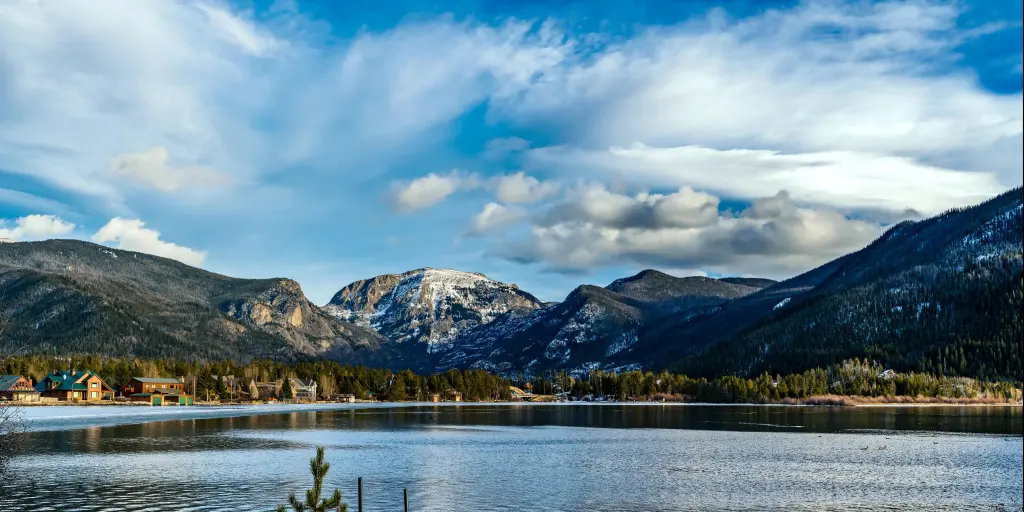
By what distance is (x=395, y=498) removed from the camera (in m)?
55.9

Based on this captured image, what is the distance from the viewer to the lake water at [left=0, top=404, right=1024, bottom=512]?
55.1 meters

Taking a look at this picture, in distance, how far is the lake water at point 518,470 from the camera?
2169 inches

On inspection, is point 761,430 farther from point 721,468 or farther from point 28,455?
point 28,455

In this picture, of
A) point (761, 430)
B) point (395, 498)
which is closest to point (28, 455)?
point (395, 498)

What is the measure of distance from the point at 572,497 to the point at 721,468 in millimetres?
25656

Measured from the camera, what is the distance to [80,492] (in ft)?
178

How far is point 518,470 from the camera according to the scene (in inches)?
2891

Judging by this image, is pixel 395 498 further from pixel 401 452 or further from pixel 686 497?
pixel 401 452

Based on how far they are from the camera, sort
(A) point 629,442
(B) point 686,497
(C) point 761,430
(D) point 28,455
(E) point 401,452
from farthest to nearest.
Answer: (C) point 761,430, (A) point 629,442, (E) point 401,452, (D) point 28,455, (B) point 686,497

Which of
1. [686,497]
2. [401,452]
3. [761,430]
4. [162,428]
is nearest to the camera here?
[686,497]

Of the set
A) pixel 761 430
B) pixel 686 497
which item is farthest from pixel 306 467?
pixel 761 430

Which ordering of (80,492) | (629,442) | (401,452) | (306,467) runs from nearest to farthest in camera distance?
(80,492)
(306,467)
(401,452)
(629,442)

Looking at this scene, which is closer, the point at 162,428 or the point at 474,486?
the point at 474,486

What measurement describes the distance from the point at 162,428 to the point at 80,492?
7591 cm
